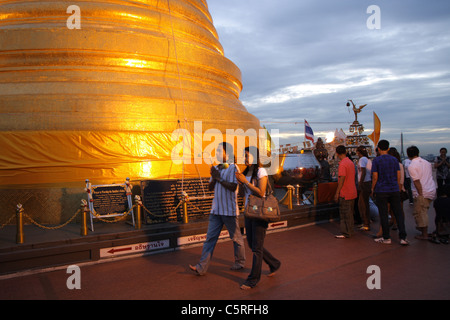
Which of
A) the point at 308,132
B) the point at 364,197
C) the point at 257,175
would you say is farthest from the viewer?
the point at 308,132

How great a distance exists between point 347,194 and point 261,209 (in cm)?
328

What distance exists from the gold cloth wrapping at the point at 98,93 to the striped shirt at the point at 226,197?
3.10m

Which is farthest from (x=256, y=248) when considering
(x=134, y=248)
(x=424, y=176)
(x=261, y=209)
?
(x=424, y=176)

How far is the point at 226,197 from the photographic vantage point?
4.57 metres

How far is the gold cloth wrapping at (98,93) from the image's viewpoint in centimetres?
683

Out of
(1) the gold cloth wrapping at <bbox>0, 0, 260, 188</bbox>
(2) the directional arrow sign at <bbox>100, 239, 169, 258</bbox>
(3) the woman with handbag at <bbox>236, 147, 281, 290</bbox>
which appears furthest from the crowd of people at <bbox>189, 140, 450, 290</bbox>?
(1) the gold cloth wrapping at <bbox>0, 0, 260, 188</bbox>

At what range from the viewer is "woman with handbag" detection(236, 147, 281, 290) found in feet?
13.6

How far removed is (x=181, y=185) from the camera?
6.81 metres

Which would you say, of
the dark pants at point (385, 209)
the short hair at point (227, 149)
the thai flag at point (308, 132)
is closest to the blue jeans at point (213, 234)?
the short hair at point (227, 149)

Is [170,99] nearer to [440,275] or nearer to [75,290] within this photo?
[75,290]

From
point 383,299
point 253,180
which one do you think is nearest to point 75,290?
point 253,180

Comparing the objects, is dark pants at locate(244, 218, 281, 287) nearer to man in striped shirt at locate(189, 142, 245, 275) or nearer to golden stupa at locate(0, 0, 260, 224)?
man in striped shirt at locate(189, 142, 245, 275)

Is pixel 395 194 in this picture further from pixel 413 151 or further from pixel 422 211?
pixel 413 151

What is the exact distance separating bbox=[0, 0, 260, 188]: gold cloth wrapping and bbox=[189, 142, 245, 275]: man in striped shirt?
3.08m
